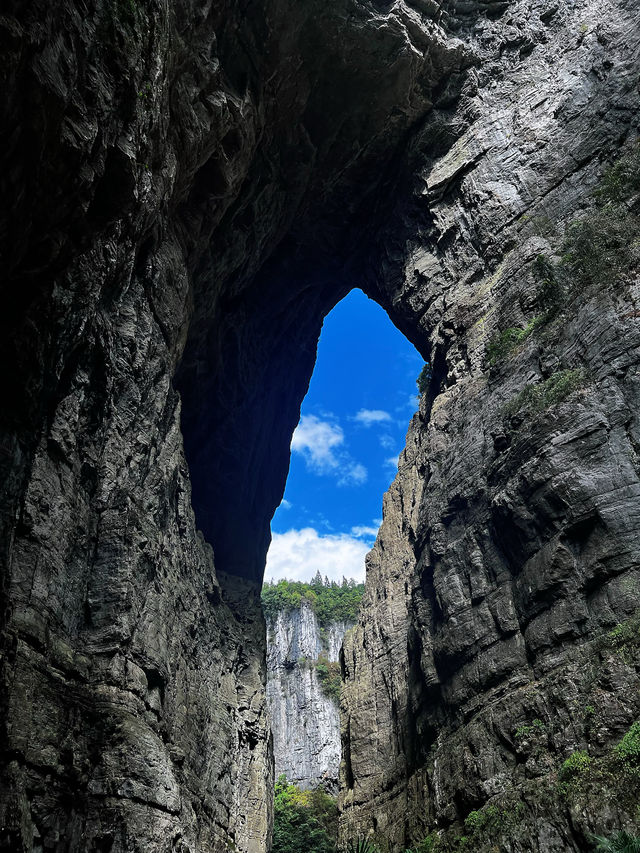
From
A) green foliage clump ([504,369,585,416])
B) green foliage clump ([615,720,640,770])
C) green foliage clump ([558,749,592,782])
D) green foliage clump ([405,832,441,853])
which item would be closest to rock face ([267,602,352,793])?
green foliage clump ([405,832,441,853])

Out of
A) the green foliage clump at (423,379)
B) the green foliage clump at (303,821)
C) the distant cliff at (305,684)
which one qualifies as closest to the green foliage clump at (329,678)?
the distant cliff at (305,684)

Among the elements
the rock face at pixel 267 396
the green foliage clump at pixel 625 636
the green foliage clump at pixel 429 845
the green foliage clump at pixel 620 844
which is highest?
the rock face at pixel 267 396

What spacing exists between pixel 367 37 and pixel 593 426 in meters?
21.3

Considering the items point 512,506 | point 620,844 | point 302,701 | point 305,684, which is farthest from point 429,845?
point 305,684

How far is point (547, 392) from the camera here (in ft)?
61.6

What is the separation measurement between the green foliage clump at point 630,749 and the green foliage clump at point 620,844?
1376 millimetres

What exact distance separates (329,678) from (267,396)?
112ft

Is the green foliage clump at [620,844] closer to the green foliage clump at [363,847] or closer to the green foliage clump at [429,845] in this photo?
the green foliage clump at [429,845]

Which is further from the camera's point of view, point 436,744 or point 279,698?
point 279,698

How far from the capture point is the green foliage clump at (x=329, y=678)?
5834 centimetres

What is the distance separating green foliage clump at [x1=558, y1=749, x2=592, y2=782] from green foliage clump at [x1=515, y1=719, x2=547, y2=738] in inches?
47.9

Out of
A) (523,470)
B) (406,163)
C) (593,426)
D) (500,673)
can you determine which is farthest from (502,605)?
(406,163)

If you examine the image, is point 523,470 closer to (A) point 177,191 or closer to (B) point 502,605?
(B) point 502,605

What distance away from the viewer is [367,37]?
27531 millimetres
